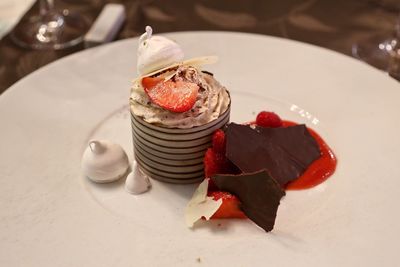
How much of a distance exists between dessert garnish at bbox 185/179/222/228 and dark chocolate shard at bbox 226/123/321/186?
0.38 feet

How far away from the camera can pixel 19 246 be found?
1325mm

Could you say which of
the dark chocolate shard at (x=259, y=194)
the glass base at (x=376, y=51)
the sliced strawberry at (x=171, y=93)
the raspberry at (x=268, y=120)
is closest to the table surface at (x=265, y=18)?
the glass base at (x=376, y=51)

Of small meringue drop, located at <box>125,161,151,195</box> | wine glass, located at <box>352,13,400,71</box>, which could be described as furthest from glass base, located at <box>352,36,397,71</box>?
small meringue drop, located at <box>125,161,151,195</box>

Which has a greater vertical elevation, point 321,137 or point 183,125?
point 183,125

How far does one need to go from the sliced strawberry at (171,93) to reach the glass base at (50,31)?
2.82 feet

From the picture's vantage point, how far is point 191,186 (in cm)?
159

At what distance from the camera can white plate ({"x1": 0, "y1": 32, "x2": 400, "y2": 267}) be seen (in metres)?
1.33

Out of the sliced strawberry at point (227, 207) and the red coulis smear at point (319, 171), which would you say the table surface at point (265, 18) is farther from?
the sliced strawberry at point (227, 207)

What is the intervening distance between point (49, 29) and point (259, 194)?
137 centimetres

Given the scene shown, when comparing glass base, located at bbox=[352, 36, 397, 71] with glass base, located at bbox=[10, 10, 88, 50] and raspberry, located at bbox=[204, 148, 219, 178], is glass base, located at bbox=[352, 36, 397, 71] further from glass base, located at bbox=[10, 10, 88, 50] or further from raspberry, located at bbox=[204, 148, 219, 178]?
glass base, located at bbox=[10, 10, 88, 50]

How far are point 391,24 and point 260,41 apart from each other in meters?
0.74

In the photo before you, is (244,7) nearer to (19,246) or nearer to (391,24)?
(391,24)

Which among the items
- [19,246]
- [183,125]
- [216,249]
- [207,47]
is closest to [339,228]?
[216,249]

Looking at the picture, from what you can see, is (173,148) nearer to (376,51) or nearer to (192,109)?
(192,109)
